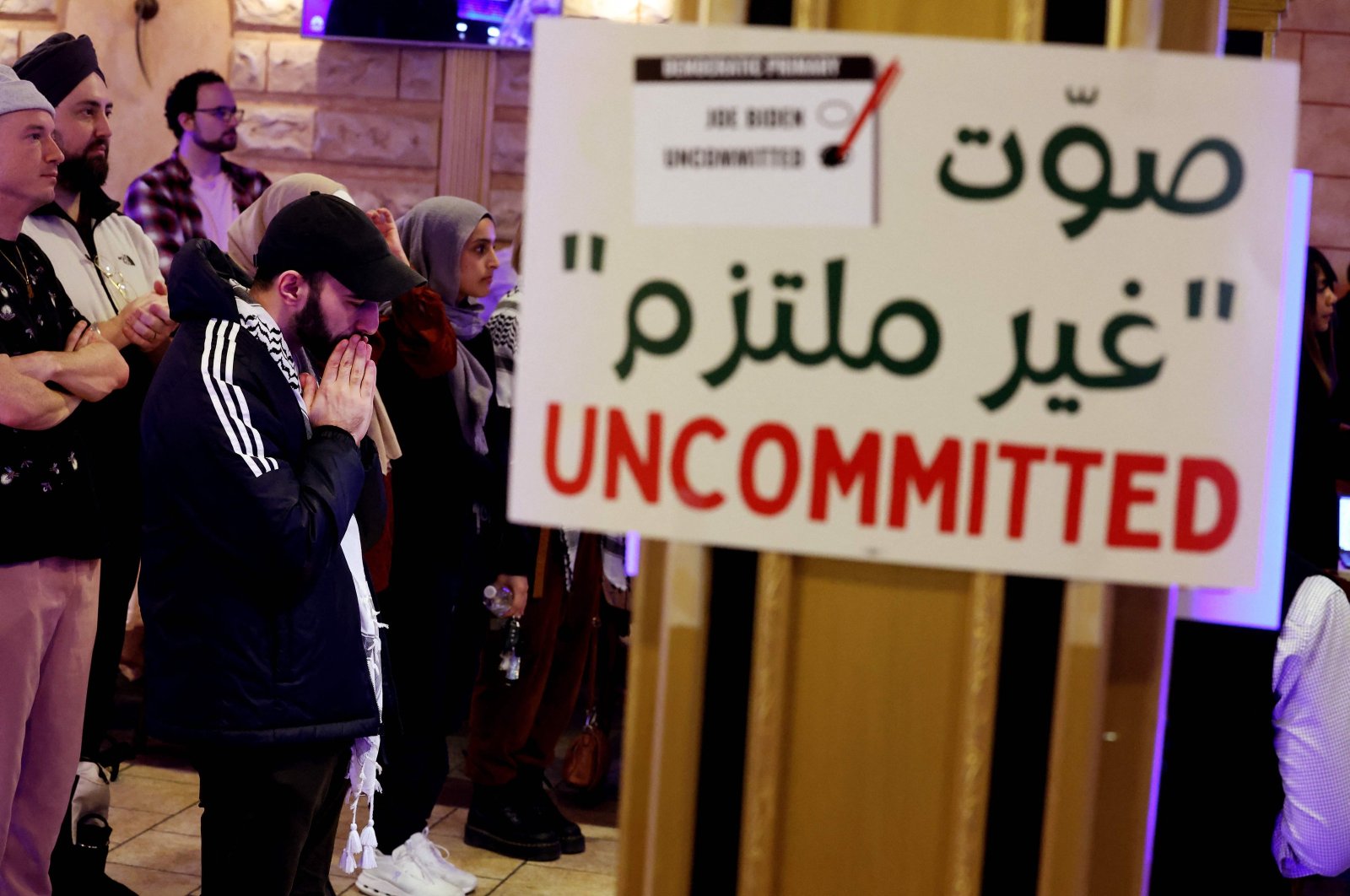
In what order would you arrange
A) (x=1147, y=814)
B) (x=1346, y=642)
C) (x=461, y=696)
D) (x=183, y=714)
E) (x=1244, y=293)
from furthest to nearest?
(x=461, y=696) < (x=1346, y=642) < (x=183, y=714) < (x=1147, y=814) < (x=1244, y=293)

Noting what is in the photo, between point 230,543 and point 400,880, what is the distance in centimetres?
159

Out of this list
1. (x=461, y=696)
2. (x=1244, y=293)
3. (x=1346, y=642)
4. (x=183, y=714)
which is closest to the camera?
(x=1244, y=293)

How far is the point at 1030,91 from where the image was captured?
1154 mm

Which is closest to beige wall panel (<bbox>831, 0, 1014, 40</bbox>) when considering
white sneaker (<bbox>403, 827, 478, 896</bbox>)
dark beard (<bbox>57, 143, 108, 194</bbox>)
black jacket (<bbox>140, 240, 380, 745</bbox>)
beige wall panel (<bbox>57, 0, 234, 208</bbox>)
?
black jacket (<bbox>140, 240, 380, 745</bbox>)

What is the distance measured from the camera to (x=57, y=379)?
2770 millimetres

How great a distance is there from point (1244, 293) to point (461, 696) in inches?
112

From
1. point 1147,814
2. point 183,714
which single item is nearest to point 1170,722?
point 1147,814

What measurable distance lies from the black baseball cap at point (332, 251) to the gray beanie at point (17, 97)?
688mm

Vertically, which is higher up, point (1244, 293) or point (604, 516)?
point (1244, 293)

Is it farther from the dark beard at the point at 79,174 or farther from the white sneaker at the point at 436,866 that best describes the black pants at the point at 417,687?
the dark beard at the point at 79,174

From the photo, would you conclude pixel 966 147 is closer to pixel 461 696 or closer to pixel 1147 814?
pixel 1147 814

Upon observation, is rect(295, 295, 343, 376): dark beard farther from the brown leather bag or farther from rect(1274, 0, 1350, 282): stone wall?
rect(1274, 0, 1350, 282): stone wall

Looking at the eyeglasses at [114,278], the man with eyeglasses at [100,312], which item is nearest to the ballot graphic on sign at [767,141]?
the man with eyeglasses at [100,312]

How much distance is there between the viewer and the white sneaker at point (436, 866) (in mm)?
3658
